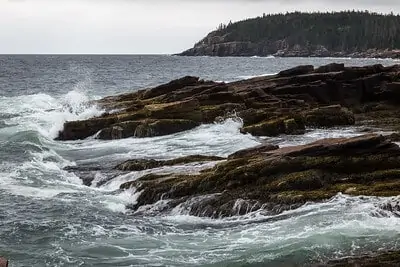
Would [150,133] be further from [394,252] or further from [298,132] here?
[394,252]

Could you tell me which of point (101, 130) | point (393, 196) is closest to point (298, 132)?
point (101, 130)

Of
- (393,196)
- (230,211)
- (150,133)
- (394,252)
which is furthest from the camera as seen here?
(150,133)

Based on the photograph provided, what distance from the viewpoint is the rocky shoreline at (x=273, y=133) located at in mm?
22250

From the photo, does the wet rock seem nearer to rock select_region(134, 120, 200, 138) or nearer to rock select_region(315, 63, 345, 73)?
rock select_region(134, 120, 200, 138)

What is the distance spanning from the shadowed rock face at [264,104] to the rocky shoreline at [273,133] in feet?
0.24

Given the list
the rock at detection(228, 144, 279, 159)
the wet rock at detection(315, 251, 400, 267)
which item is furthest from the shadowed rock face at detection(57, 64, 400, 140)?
the wet rock at detection(315, 251, 400, 267)

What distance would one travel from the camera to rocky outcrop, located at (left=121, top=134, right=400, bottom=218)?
71.2ft

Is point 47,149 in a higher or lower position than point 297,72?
lower

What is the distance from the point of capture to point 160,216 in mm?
22734

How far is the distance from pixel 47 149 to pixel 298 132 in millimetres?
15511

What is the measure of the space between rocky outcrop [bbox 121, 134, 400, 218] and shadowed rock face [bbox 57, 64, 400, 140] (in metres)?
12.0

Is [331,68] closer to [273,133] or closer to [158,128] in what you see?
[273,133]

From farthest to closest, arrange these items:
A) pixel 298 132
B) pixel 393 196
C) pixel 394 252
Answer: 1. pixel 298 132
2. pixel 393 196
3. pixel 394 252

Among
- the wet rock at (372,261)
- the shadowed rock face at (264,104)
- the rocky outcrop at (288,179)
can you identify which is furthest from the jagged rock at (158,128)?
the wet rock at (372,261)
